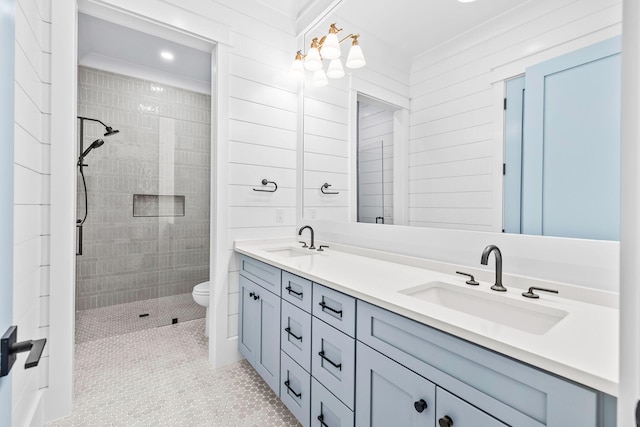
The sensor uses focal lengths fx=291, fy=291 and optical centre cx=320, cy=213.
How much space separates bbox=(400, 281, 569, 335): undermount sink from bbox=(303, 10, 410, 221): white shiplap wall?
2.93 ft

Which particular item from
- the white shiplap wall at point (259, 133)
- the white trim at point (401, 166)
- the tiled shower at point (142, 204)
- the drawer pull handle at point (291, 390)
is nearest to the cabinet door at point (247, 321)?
the white shiplap wall at point (259, 133)

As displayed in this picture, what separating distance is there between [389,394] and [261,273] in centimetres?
107

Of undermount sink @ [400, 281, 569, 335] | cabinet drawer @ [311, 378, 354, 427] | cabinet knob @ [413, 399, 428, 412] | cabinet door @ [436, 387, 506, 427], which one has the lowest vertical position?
cabinet drawer @ [311, 378, 354, 427]

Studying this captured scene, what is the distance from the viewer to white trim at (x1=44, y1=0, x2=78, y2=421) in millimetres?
1560

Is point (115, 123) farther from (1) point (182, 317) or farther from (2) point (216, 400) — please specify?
(2) point (216, 400)

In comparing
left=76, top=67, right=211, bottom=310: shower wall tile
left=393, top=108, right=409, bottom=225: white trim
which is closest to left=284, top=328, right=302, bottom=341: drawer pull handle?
left=393, top=108, right=409, bottom=225: white trim

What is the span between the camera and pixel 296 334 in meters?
1.48

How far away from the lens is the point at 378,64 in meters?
1.77

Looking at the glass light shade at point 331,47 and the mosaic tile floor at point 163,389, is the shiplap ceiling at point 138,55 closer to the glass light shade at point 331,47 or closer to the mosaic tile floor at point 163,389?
the glass light shade at point 331,47

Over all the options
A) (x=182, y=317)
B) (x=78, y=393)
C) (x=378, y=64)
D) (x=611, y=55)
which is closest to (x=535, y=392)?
(x=611, y=55)

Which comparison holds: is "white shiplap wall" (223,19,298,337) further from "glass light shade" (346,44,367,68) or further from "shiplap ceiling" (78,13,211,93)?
"glass light shade" (346,44,367,68)

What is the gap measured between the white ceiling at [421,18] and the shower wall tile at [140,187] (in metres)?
2.27

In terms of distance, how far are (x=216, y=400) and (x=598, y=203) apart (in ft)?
6.66

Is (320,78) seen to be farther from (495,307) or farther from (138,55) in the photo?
(138,55)
